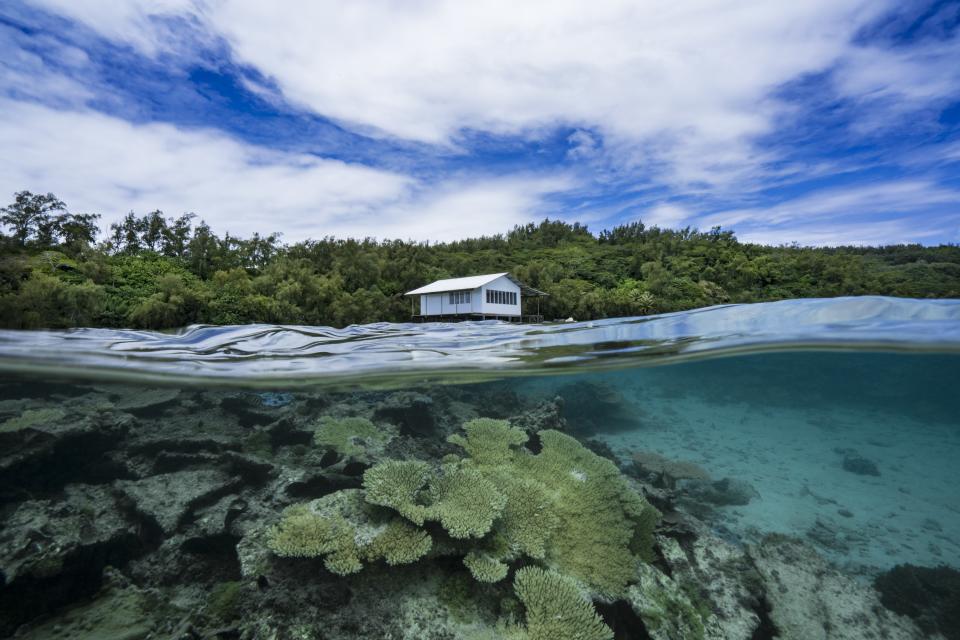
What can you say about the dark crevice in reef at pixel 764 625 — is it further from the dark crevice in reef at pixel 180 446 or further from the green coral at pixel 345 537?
the dark crevice in reef at pixel 180 446

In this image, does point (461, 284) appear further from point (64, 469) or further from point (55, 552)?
point (55, 552)

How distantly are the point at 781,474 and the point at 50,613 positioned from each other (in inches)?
796

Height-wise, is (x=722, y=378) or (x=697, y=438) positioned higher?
(x=722, y=378)

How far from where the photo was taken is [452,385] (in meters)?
14.3

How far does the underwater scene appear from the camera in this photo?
15.4 feet

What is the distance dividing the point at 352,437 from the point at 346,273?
21980 millimetres

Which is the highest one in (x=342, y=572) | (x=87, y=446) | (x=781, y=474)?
(x=87, y=446)

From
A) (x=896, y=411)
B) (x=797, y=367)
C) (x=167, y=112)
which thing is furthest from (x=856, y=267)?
(x=167, y=112)

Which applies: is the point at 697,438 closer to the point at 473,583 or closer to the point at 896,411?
the point at 896,411

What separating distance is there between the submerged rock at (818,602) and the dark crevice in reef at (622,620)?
8.33ft

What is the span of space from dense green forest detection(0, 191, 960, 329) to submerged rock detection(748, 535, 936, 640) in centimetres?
1836

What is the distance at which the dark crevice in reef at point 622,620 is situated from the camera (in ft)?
16.7

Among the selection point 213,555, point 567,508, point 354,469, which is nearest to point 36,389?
point 213,555

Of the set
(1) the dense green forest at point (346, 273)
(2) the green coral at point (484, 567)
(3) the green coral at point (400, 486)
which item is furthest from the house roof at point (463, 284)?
(2) the green coral at point (484, 567)
